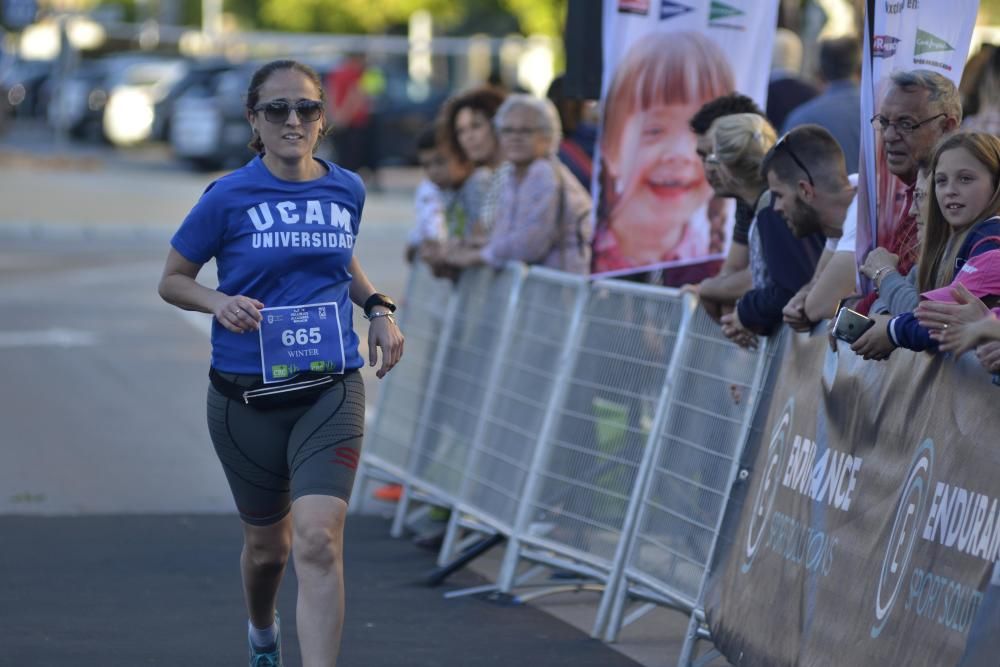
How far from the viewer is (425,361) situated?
30.9 ft

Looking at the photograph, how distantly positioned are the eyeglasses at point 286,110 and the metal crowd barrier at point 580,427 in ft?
5.61

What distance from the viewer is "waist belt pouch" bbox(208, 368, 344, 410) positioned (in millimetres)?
5516

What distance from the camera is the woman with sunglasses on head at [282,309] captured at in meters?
5.47

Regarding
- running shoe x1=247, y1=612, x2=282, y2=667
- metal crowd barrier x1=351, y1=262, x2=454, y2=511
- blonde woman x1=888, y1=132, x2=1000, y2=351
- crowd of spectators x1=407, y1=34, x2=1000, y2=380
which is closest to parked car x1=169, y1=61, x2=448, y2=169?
metal crowd barrier x1=351, y1=262, x2=454, y2=511

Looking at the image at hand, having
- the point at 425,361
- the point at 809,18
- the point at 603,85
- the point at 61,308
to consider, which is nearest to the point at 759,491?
the point at 603,85

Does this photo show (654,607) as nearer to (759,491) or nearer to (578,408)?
(578,408)

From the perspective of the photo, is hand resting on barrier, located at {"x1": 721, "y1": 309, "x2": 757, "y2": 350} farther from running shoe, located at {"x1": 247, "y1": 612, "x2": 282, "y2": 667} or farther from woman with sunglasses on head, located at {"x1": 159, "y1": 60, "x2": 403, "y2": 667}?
running shoe, located at {"x1": 247, "y1": 612, "x2": 282, "y2": 667}

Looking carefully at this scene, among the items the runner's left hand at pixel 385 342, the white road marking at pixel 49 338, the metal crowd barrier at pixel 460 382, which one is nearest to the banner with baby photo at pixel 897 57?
the runner's left hand at pixel 385 342

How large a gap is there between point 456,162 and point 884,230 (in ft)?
13.0

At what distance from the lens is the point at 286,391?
5.52 m

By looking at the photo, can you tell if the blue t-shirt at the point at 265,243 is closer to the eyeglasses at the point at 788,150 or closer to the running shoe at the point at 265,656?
the running shoe at the point at 265,656

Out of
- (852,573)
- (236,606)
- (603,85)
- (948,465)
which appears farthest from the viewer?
(603,85)

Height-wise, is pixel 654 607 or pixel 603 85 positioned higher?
pixel 603 85

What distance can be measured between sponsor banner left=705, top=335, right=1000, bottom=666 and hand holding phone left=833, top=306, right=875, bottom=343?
12 centimetres
